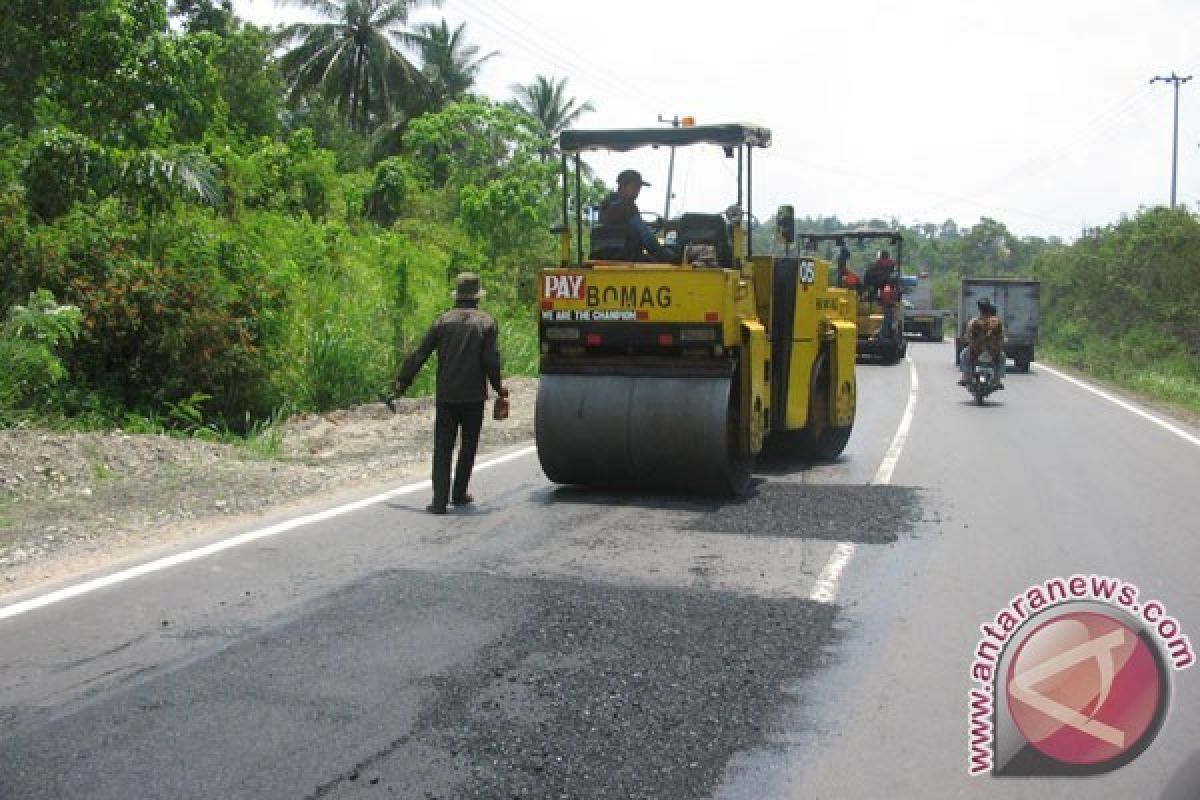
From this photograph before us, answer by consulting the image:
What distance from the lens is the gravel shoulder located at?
7.67 m

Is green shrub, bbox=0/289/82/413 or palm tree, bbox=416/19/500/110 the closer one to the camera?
green shrub, bbox=0/289/82/413

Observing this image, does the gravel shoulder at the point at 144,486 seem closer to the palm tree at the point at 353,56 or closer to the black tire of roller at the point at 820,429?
the black tire of roller at the point at 820,429

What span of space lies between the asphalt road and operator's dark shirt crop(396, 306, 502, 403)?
936 mm

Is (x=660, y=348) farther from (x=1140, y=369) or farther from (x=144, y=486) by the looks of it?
(x=1140, y=369)

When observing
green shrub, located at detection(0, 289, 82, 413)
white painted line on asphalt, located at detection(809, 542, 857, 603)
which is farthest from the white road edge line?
green shrub, located at detection(0, 289, 82, 413)

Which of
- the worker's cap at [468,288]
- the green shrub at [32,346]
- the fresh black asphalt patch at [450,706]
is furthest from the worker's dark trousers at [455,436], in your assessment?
the green shrub at [32,346]

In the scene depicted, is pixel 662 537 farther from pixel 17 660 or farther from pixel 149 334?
pixel 149 334

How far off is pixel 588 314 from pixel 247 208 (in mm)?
11722

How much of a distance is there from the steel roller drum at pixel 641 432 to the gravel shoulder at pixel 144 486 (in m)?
1.71

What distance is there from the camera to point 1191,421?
18516mm

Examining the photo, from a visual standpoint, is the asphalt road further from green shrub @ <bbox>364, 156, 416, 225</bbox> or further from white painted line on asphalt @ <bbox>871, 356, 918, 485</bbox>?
green shrub @ <bbox>364, 156, 416, 225</bbox>

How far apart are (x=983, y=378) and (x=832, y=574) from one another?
43.7 feet

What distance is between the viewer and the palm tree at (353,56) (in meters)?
41.7

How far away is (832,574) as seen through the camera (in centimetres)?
739
